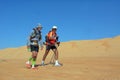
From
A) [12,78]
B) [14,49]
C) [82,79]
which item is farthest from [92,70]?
[14,49]

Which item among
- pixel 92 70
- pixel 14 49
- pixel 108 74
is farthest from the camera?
pixel 14 49

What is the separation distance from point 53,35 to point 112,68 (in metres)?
2.62

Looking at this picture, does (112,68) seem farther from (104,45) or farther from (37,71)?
(104,45)

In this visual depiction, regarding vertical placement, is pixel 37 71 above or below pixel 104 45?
below

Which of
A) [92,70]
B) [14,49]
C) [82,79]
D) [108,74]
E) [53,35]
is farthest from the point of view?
[14,49]

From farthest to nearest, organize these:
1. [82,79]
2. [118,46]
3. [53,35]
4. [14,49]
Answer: [14,49]
[118,46]
[53,35]
[82,79]

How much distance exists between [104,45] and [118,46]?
208 cm

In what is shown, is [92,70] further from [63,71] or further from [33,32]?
[33,32]

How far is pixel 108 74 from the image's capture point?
12578 millimetres

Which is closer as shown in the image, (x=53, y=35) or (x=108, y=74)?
(x=108, y=74)

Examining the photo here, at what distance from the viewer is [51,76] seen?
12078 millimetres

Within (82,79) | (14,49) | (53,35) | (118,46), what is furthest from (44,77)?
(14,49)

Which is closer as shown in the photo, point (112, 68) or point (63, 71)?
point (63, 71)

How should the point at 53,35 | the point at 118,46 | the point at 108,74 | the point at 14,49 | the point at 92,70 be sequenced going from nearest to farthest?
the point at 108,74, the point at 92,70, the point at 53,35, the point at 118,46, the point at 14,49
